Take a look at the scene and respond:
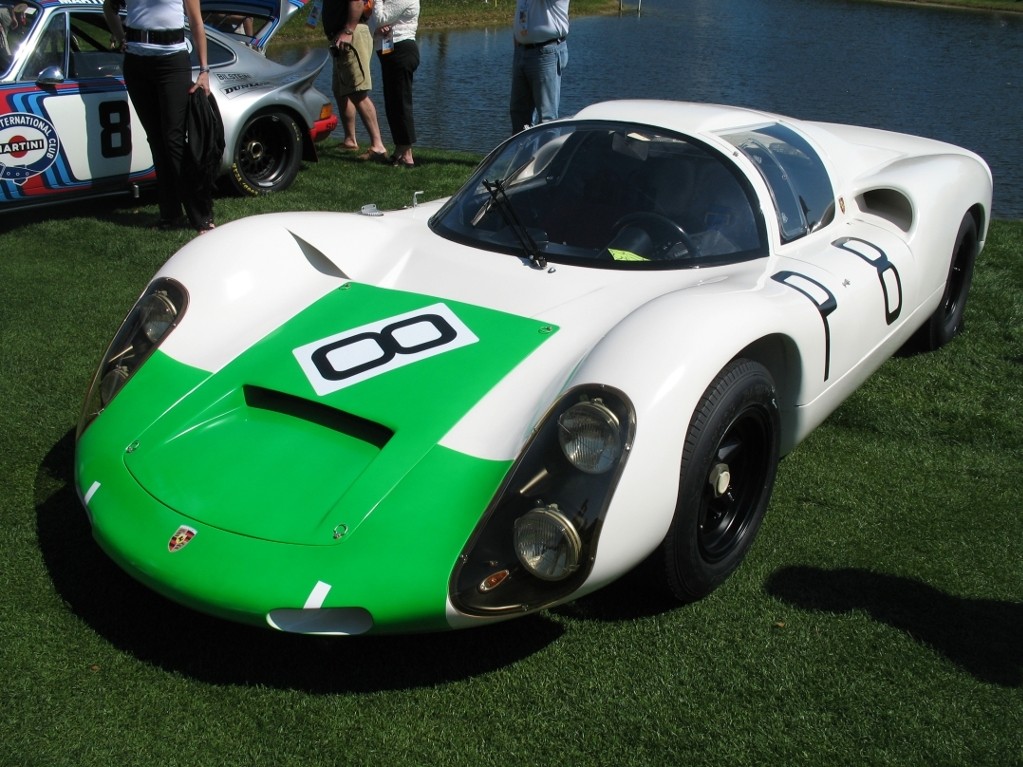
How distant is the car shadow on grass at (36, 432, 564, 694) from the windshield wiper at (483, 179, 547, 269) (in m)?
1.18

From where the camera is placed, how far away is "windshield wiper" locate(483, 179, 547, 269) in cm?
329

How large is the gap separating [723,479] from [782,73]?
14.8 m

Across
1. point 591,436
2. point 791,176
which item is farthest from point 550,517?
point 791,176

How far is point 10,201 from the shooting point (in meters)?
5.86

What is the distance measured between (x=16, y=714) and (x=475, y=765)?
106 centimetres

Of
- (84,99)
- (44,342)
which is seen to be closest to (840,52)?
(84,99)

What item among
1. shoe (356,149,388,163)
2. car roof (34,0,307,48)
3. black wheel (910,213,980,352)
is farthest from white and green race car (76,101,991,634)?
shoe (356,149,388,163)

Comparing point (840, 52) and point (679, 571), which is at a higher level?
point (679, 571)

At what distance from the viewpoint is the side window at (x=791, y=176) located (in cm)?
355

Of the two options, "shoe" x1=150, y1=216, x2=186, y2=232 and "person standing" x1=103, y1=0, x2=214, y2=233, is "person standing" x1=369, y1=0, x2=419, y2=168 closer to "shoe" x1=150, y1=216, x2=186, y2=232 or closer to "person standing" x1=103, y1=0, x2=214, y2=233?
"person standing" x1=103, y1=0, x2=214, y2=233

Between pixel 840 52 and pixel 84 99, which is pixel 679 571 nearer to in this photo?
pixel 84 99

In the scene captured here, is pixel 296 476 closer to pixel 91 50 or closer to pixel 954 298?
pixel 954 298

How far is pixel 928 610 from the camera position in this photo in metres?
2.79

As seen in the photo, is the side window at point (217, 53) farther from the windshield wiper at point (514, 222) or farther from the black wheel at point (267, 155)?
the windshield wiper at point (514, 222)
